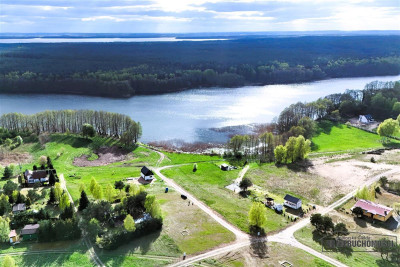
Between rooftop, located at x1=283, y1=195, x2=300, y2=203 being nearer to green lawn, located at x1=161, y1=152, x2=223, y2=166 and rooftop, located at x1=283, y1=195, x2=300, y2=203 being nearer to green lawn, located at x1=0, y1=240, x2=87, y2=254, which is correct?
green lawn, located at x1=161, y1=152, x2=223, y2=166

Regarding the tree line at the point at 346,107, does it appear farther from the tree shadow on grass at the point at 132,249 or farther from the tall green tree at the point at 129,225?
the tall green tree at the point at 129,225

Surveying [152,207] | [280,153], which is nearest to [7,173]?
[152,207]

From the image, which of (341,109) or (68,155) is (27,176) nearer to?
(68,155)

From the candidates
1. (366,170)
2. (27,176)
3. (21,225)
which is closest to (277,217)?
(366,170)

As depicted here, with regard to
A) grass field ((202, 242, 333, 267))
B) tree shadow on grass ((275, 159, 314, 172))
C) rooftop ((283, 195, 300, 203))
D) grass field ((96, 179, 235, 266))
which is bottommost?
tree shadow on grass ((275, 159, 314, 172))

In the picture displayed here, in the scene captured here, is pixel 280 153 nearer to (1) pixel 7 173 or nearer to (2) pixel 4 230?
(2) pixel 4 230

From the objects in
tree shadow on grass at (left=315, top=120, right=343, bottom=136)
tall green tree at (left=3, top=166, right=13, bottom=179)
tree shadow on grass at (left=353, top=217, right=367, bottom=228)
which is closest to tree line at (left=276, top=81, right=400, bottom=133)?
tree shadow on grass at (left=315, top=120, right=343, bottom=136)
